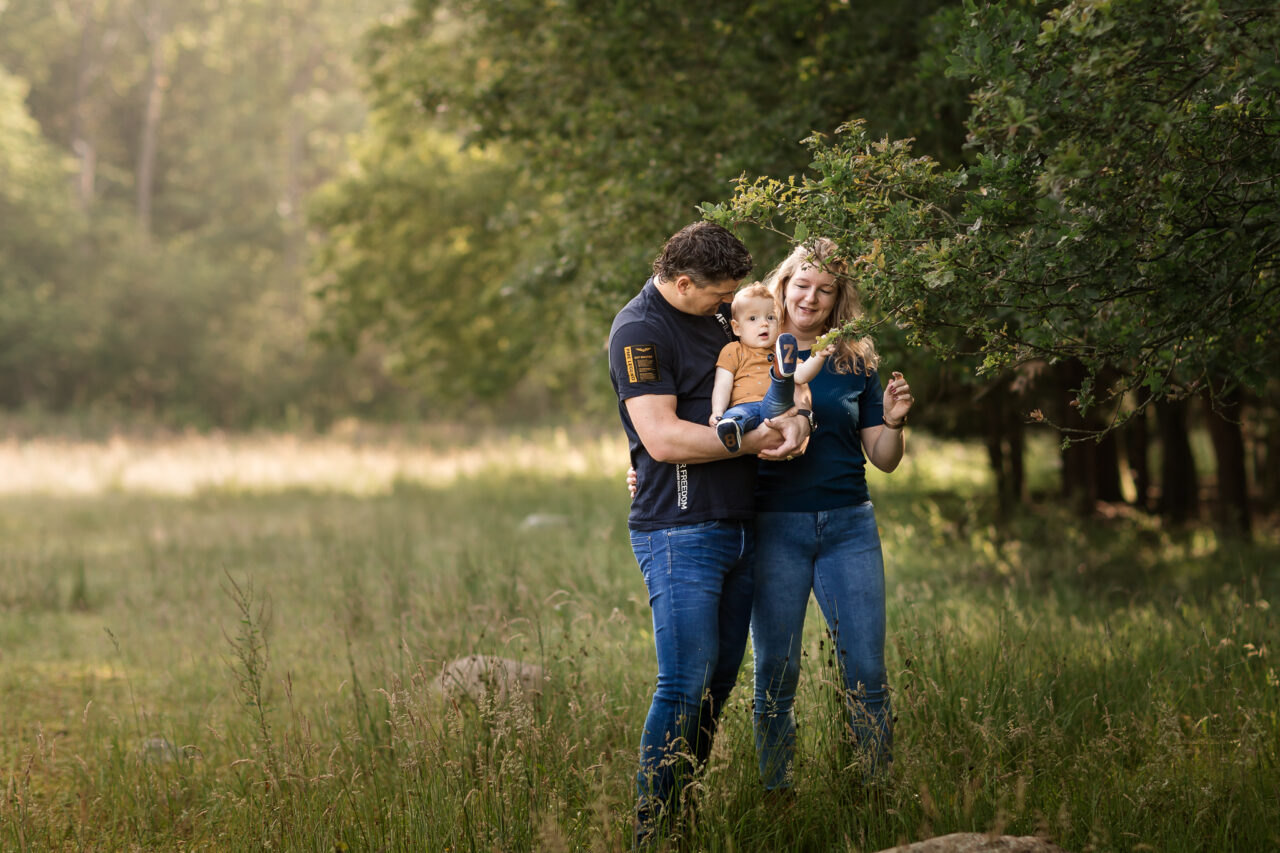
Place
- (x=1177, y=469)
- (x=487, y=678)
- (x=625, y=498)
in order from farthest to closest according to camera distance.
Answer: (x=625, y=498), (x=1177, y=469), (x=487, y=678)

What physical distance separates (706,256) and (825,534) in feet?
3.64

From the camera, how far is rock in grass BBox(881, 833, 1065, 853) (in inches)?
120

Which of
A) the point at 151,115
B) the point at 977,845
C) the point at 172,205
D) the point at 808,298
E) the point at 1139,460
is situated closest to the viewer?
the point at 977,845

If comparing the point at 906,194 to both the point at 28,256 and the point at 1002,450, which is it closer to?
the point at 1002,450

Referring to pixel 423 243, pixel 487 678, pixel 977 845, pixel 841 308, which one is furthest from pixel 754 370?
pixel 423 243

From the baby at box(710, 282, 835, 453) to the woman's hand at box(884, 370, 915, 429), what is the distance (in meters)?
0.26

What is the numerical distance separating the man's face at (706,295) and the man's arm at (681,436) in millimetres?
329

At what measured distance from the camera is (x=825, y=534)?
3.80 metres

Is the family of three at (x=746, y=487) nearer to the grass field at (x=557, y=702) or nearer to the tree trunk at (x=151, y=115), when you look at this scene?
the grass field at (x=557, y=702)

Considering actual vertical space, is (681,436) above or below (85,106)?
below

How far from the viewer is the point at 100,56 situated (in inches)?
1694

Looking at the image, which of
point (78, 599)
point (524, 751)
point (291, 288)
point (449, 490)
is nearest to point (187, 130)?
point (291, 288)

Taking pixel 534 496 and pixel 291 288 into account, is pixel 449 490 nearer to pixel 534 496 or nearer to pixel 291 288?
pixel 534 496

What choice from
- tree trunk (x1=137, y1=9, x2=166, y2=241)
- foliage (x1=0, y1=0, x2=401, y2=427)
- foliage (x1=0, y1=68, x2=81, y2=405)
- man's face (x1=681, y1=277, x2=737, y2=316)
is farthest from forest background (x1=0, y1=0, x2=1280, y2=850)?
tree trunk (x1=137, y1=9, x2=166, y2=241)
